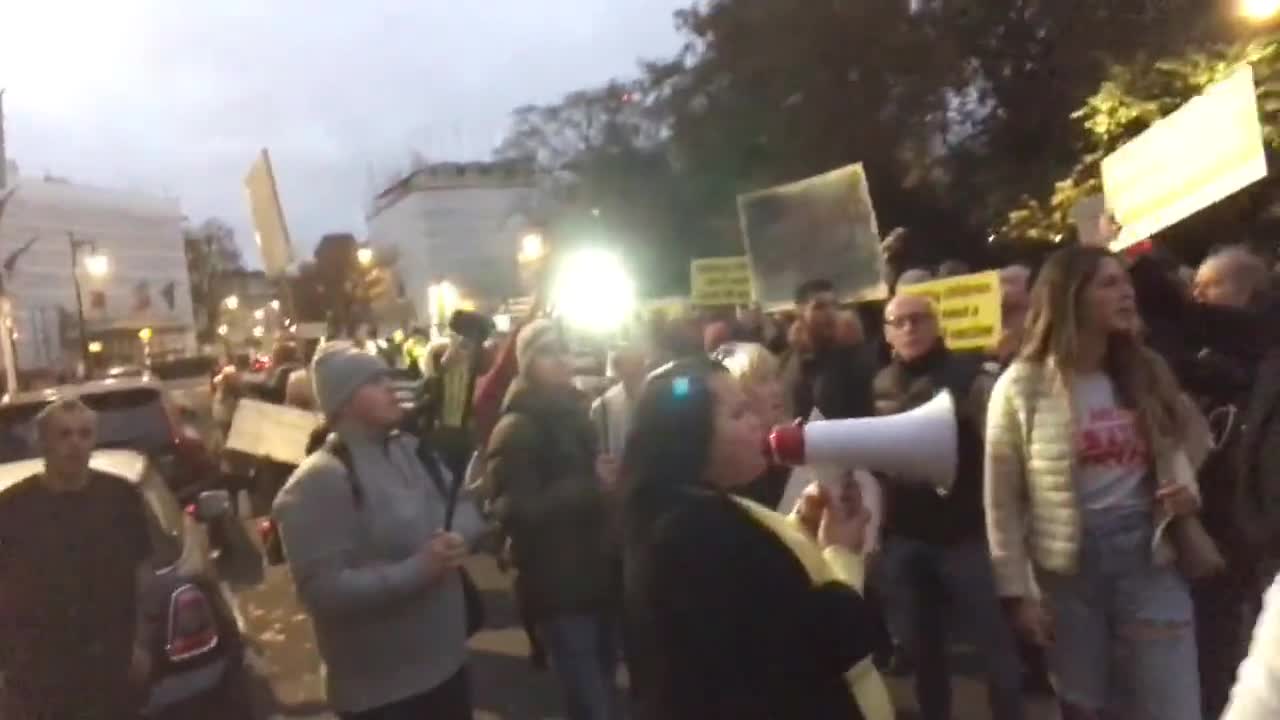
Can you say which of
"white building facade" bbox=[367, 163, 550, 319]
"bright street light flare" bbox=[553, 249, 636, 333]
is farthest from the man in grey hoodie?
"white building facade" bbox=[367, 163, 550, 319]

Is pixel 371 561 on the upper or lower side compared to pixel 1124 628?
upper

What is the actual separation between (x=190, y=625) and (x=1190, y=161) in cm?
400

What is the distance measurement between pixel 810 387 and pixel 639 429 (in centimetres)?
434

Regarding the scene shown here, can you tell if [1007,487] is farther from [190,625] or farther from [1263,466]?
[190,625]

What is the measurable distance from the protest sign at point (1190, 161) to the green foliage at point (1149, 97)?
4381mm

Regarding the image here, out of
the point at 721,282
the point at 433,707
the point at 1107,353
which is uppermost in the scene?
the point at 721,282

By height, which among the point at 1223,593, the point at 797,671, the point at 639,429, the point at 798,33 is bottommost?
the point at 1223,593

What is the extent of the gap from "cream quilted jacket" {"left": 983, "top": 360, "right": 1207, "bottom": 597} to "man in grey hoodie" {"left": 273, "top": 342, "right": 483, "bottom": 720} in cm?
153

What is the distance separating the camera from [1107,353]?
184 inches

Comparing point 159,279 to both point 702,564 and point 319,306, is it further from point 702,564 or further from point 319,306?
point 702,564

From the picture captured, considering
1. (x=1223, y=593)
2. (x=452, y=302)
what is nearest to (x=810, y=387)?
(x=1223, y=593)

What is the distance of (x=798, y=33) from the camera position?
2453 cm

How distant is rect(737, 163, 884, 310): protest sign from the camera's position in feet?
30.3

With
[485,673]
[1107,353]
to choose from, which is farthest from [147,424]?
[1107,353]
